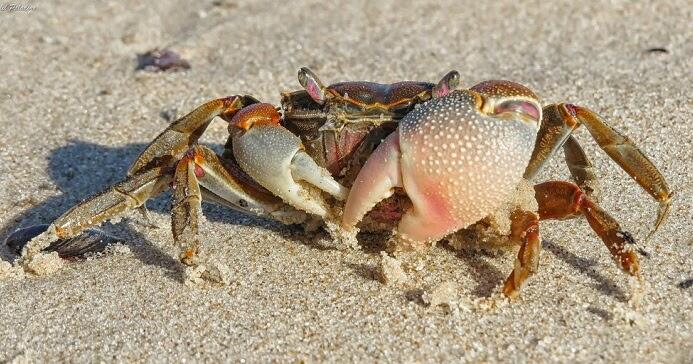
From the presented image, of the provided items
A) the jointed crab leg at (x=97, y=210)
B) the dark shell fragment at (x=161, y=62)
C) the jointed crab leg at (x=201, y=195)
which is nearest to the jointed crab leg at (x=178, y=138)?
the jointed crab leg at (x=97, y=210)

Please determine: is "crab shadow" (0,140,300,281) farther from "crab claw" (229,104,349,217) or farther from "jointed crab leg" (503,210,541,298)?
"jointed crab leg" (503,210,541,298)

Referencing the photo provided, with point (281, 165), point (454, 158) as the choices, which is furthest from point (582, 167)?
point (281, 165)

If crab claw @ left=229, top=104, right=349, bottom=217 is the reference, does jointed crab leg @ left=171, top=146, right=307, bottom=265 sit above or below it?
below

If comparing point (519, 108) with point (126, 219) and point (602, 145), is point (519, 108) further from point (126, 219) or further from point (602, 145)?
point (126, 219)

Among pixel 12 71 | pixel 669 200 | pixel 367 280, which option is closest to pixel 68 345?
pixel 367 280

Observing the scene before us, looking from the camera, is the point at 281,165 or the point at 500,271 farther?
the point at 500,271

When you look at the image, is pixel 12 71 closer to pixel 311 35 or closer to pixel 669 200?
pixel 311 35

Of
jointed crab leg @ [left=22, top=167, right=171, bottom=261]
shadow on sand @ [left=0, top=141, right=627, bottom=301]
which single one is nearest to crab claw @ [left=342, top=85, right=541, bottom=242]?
shadow on sand @ [left=0, top=141, right=627, bottom=301]
